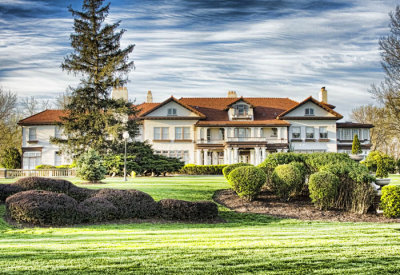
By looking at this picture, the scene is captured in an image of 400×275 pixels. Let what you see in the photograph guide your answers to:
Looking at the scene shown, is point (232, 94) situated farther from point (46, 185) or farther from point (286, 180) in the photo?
point (46, 185)

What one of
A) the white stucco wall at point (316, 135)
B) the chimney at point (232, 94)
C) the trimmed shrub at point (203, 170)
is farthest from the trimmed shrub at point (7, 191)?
the chimney at point (232, 94)

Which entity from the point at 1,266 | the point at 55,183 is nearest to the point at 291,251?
the point at 1,266

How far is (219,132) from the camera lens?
4841 centimetres

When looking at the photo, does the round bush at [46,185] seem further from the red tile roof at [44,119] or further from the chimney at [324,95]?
the chimney at [324,95]

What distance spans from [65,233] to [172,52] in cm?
1343

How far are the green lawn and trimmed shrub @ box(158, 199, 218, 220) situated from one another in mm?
3116

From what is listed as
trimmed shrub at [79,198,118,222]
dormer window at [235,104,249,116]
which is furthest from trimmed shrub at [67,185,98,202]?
dormer window at [235,104,249,116]

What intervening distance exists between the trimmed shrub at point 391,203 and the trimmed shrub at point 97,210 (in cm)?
960

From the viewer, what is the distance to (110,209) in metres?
13.5

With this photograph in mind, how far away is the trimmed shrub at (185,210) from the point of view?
14102 millimetres

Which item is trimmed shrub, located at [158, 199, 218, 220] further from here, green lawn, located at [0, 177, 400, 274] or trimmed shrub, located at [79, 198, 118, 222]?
green lawn, located at [0, 177, 400, 274]

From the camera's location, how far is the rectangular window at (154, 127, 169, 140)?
157ft

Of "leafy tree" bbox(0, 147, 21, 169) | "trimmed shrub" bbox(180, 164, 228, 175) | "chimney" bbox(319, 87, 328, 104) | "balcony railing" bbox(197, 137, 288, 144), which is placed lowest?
"trimmed shrub" bbox(180, 164, 228, 175)

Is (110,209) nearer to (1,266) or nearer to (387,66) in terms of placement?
(1,266)
